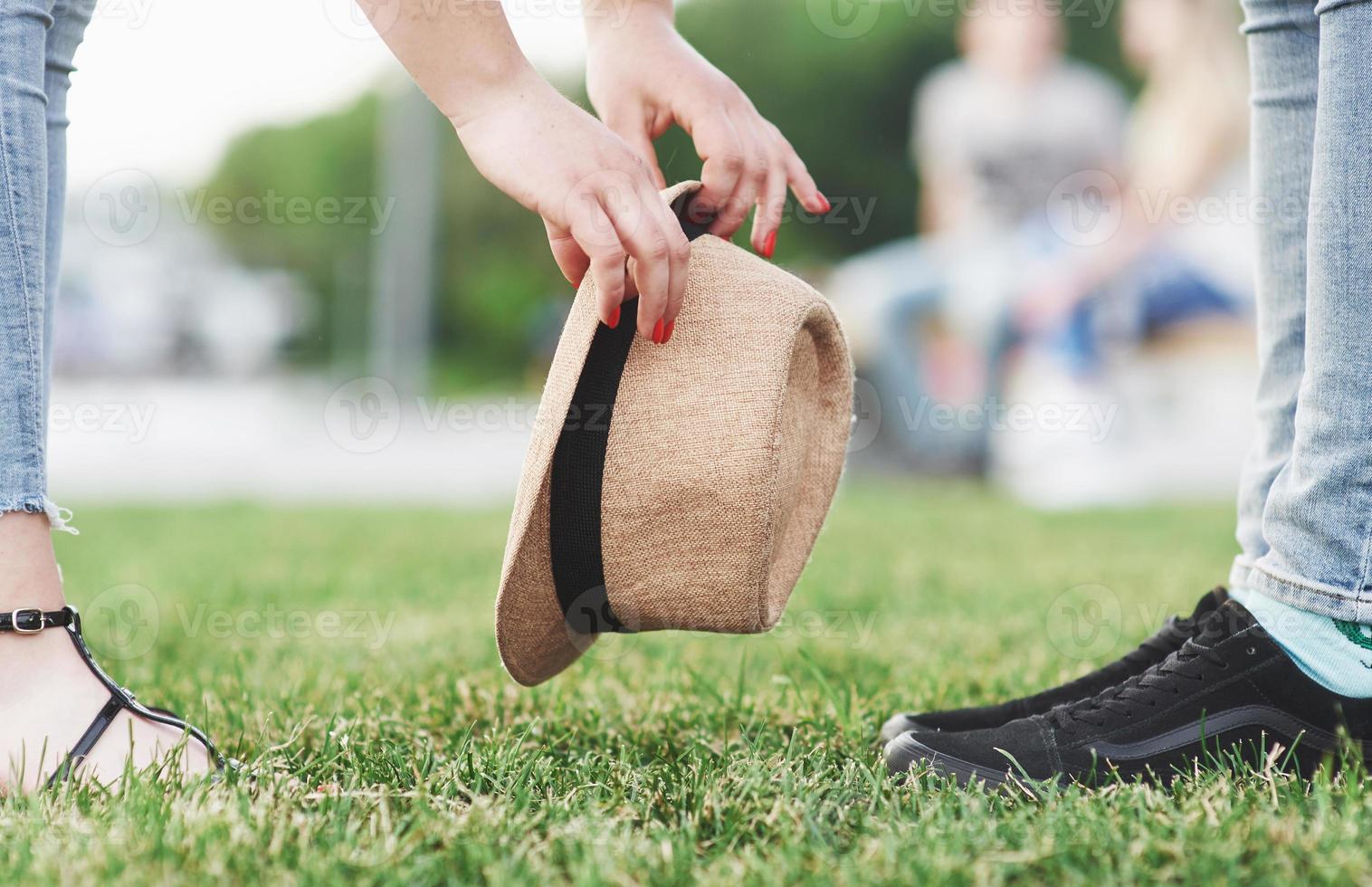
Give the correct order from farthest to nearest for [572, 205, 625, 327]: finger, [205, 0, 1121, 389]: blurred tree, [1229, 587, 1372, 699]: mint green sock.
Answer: [205, 0, 1121, 389]: blurred tree
[1229, 587, 1372, 699]: mint green sock
[572, 205, 625, 327]: finger

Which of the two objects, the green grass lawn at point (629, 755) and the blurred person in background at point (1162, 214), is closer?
the green grass lawn at point (629, 755)

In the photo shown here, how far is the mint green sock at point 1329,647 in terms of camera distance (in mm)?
1243

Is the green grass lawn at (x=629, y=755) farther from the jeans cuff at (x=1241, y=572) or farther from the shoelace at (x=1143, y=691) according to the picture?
the jeans cuff at (x=1241, y=572)

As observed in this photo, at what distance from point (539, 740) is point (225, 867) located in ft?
1.90

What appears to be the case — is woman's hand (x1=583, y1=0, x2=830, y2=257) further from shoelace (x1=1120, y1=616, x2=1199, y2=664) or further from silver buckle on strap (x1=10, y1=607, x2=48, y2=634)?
silver buckle on strap (x1=10, y1=607, x2=48, y2=634)

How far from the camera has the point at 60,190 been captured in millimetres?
1434

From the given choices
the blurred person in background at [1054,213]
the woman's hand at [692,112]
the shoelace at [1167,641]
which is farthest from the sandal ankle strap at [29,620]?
the blurred person in background at [1054,213]

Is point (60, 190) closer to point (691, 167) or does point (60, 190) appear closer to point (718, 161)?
point (718, 161)

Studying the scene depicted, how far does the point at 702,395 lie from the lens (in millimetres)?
1198

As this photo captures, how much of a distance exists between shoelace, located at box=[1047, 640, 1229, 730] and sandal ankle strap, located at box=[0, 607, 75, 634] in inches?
43.4

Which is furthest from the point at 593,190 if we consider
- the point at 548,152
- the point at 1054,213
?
the point at 1054,213

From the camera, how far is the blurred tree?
12.7 meters

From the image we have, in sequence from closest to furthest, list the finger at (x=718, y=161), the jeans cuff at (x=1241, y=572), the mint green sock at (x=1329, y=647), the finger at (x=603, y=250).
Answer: the finger at (x=603, y=250), the mint green sock at (x=1329, y=647), the finger at (x=718, y=161), the jeans cuff at (x=1241, y=572)

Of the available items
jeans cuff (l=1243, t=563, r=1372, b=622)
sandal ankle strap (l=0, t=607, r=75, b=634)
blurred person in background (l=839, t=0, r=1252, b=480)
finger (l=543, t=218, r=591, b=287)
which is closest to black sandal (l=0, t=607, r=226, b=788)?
sandal ankle strap (l=0, t=607, r=75, b=634)
